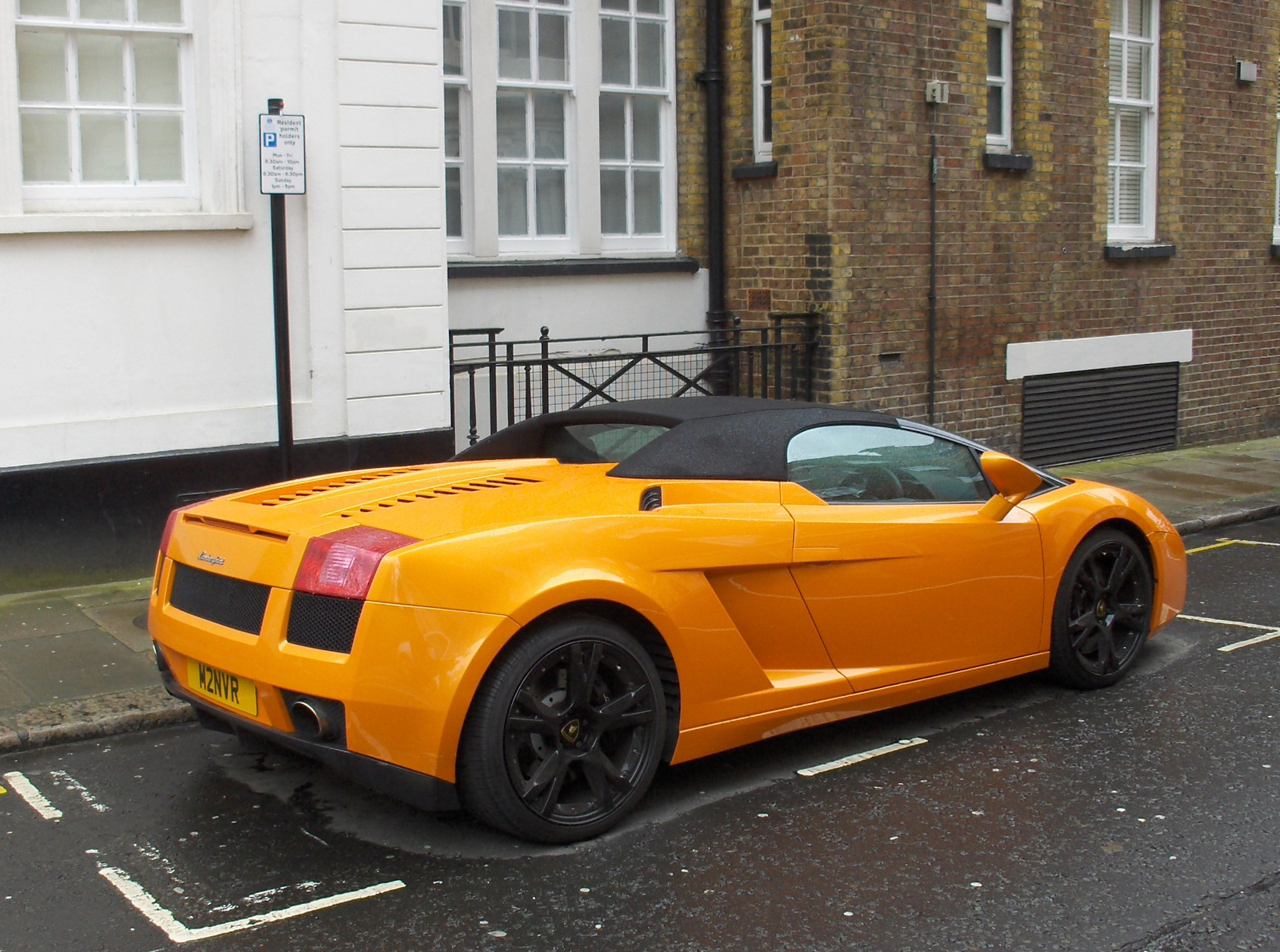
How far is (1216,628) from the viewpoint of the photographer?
7.58 m

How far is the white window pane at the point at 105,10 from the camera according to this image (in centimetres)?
839

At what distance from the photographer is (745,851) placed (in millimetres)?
4559

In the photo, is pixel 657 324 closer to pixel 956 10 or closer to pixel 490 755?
pixel 956 10

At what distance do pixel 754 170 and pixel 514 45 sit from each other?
2.32 meters

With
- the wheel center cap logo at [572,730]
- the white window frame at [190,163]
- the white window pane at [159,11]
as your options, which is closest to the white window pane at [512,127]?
the white window frame at [190,163]

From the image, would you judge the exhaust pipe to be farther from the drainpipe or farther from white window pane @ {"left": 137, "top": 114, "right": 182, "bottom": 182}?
the drainpipe

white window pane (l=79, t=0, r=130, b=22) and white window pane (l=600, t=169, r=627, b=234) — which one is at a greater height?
white window pane (l=79, t=0, r=130, b=22)

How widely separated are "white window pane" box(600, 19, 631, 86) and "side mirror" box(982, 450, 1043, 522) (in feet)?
22.3

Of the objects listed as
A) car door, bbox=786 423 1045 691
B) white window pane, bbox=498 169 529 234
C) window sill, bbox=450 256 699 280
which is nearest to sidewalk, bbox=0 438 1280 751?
car door, bbox=786 423 1045 691

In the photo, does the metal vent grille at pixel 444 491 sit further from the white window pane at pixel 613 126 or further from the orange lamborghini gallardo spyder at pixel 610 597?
the white window pane at pixel 613 126

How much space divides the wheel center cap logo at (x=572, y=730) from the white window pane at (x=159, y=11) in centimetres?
596

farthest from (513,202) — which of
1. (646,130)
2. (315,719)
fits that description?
(315,719)

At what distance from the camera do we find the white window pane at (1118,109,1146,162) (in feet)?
47.1

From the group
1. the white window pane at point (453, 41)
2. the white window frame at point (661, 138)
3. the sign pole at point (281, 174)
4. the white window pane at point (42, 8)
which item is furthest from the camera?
the white window frame at point (661, 138)
